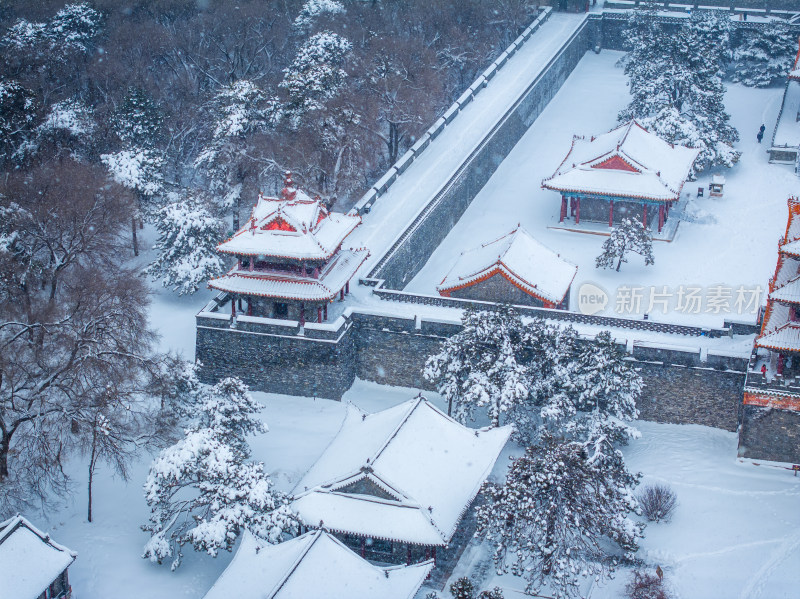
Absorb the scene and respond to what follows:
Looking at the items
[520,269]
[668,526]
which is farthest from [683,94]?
[668,526]

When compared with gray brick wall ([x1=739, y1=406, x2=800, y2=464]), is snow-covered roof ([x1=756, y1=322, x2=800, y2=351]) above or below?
above

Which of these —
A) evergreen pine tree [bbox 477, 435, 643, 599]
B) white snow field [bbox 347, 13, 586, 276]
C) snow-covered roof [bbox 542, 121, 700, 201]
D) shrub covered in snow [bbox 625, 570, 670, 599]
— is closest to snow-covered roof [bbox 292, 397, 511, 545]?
evergreen pine tree [bbox 477, 435, 643, 599]

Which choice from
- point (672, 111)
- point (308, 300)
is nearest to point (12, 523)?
point (308, 300)

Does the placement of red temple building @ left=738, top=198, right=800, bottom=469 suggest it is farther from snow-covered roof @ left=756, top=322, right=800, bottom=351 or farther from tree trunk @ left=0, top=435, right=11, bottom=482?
tree trunk @ left=0, top=435, right=11, bottom=482

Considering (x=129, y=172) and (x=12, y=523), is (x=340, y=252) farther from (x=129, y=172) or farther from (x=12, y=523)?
(x=12, y=523)

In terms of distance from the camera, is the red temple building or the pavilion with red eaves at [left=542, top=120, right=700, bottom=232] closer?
the red temple building
